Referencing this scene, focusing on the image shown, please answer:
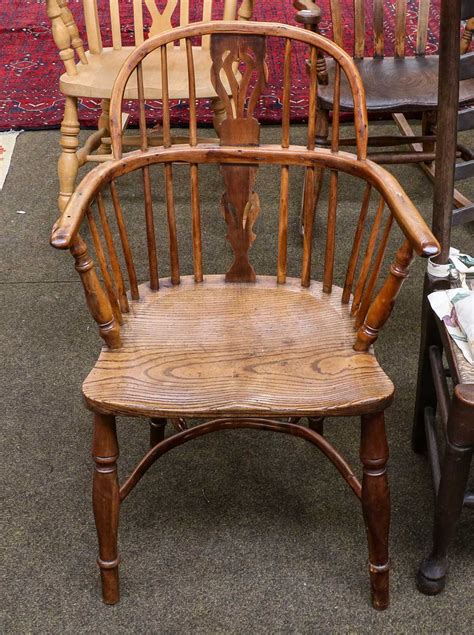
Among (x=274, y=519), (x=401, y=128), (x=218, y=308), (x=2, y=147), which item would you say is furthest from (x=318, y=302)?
(x=2, y=147)

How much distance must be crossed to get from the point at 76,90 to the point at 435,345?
142 cm

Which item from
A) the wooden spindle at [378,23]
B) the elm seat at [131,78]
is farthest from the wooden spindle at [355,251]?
the wooden spindle at [378,23]

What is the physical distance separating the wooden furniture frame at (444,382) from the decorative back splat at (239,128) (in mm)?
342

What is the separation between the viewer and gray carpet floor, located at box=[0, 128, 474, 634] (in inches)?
62.7

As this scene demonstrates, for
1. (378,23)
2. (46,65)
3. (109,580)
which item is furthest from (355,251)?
(46,65)

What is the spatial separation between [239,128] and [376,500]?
0.74 m

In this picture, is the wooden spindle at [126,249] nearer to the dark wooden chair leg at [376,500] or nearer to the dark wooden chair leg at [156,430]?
the dark wooden chair leg at [156,430]

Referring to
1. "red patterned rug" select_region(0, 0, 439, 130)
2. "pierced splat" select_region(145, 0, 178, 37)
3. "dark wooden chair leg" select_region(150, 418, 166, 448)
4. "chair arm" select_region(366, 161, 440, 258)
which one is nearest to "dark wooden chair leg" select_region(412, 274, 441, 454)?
"chair arm" select_region(366, 161, 440, 258)

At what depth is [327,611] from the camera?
5.23 feet

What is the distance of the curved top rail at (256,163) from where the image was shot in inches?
53.1

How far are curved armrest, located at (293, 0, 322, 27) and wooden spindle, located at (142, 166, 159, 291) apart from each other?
84cm

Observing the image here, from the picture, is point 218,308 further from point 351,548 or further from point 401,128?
point 401,128

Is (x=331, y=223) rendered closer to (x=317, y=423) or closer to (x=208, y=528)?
(x=317, y=423)

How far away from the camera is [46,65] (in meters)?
4.30
